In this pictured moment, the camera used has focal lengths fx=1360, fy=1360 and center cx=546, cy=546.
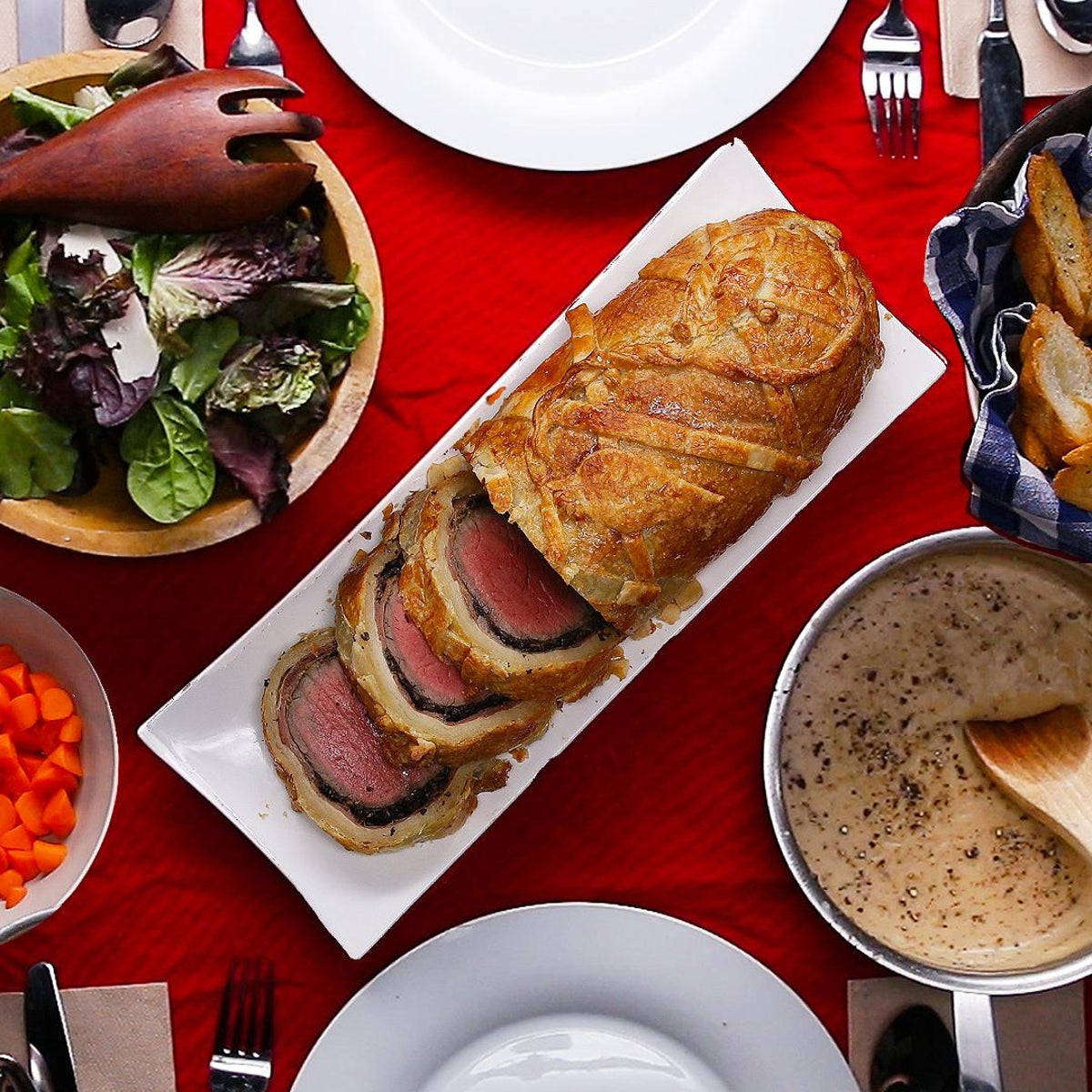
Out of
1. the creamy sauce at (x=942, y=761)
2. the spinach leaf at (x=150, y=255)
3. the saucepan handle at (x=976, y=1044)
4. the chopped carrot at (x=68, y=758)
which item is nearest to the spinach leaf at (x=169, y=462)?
the spinach leaf at (x=150, y=255)

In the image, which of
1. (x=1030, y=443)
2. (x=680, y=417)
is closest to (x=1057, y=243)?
(x=1030, y=443)

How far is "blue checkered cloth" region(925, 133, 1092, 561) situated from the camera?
143cm

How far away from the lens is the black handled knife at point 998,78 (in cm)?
183

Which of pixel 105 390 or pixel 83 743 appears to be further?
pixel 83 743

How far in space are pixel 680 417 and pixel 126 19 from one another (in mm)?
900

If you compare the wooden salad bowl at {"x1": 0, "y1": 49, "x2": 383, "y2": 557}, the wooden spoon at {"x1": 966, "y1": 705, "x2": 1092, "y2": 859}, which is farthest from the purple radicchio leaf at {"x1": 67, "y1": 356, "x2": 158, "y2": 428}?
the wooden spoon at {"x1": 966, "y1": 705, "x2": 1092, "y2": 859}

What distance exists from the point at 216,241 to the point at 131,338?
0.48 feet

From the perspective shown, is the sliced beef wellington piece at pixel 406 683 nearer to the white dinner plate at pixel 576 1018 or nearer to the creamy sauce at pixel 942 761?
the white dinner plate at pixel 576 1018

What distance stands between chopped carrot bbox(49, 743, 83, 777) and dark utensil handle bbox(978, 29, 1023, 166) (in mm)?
1440

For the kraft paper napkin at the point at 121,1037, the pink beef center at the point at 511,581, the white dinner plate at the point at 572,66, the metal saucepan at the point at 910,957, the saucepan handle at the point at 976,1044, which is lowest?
the kraft paper napkin at the point at 121,1037

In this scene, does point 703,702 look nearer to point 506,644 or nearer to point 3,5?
point 506,644

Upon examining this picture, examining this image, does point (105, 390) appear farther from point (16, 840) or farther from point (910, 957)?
point (910, 957)

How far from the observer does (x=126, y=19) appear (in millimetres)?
1763

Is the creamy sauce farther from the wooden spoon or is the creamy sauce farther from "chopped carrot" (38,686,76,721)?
"chopped carrot" (38,686,76,721)
